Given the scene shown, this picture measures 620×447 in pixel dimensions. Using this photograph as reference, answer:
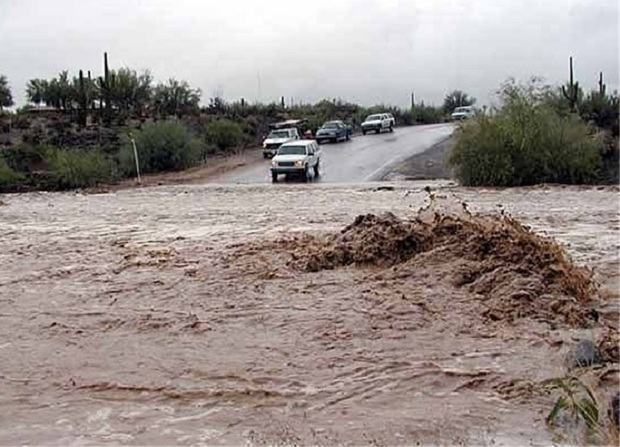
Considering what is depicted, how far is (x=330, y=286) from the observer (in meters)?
13.6

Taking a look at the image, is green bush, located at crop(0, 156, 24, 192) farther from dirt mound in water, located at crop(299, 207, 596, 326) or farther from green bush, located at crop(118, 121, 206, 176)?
dirt mound in water, located at crop(299, 207, 596, 326)

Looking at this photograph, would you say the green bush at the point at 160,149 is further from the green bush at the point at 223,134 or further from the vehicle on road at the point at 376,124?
the vehicle on road at the point at 376,124

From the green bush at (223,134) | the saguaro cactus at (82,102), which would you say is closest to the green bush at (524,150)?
the green bush at (223,134)

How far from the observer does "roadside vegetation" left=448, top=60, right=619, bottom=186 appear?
114 ft

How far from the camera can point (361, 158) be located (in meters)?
50.9

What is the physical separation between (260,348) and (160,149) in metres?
39.6

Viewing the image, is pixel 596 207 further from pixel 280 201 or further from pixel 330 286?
pixel 330 286

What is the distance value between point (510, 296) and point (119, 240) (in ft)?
36.5

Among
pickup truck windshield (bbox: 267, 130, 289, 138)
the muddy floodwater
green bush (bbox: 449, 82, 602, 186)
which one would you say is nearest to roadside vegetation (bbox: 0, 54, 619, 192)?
green bush (bbox: 449, 82, 602, 186)

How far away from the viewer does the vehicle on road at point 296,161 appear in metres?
41.2

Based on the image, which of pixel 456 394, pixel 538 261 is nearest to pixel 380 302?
pixel 538 261

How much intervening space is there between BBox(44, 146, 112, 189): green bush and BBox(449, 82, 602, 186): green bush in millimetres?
17002

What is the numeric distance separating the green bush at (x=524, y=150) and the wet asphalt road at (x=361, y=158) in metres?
6.47

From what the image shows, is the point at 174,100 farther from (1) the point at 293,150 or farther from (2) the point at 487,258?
(2) the point at 487,258
